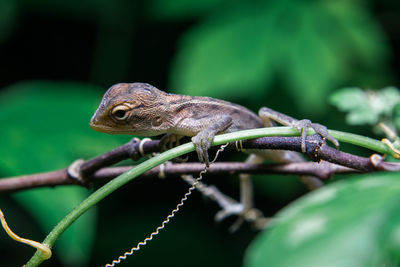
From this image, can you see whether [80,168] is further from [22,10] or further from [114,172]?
[22,10]

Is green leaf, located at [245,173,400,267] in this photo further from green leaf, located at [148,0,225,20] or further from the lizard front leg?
green leaf, located at [148,0,225,20]

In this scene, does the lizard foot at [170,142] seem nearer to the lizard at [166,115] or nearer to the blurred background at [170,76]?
the lizard at [166,115]

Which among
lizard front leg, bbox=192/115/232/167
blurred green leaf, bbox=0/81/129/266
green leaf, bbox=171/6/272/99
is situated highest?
green leaf, bbox=171/6/272/99

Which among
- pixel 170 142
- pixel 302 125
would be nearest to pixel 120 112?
pixel 170 142

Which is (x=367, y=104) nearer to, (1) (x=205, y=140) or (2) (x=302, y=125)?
(2) (x=302, y=125)


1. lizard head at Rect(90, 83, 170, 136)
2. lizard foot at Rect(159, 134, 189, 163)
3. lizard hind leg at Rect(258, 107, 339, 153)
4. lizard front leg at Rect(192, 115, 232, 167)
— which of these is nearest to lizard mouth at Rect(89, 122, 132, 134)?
lizard head at Rect(90, 83, 170, 136)
